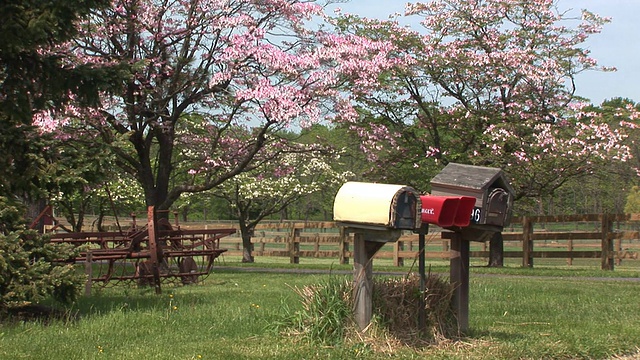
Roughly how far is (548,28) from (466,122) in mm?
3947

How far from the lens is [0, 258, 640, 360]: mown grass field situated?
756 cm

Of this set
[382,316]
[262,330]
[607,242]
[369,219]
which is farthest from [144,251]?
[607,242]

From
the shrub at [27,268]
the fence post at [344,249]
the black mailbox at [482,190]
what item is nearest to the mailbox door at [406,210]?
the black mailbox at [482,190]

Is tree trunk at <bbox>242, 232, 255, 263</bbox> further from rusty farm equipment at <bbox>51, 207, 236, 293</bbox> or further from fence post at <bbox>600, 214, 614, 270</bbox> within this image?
rusty farm equipment at <bbox>51, 207, 236, 293</bbox>

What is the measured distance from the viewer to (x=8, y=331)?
8.80 metres

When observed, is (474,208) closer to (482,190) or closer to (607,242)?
(482,190)

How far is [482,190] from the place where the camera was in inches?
327

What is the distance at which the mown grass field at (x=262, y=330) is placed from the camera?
24.8 feet

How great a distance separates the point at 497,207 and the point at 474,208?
1.08ft

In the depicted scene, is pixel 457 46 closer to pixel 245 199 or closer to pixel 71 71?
pixel 245 199

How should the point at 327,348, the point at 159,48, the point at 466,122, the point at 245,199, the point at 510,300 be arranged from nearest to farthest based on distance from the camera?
1. the point at 327,348
2. the point at 510,300
3. the point at 159,48
4. the point at 466,122
5. the point at 245,199

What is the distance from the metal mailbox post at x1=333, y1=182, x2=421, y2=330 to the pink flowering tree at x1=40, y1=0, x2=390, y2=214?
37.2 feet

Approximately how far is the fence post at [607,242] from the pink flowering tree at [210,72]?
25.1 ft

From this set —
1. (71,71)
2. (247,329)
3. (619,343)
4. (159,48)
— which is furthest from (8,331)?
(159,48)
